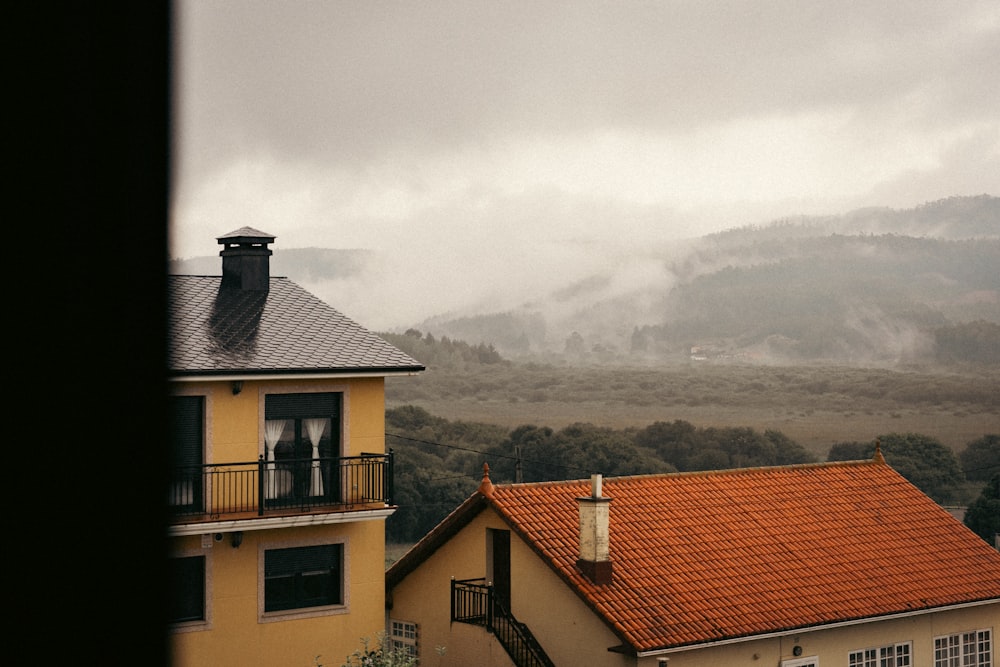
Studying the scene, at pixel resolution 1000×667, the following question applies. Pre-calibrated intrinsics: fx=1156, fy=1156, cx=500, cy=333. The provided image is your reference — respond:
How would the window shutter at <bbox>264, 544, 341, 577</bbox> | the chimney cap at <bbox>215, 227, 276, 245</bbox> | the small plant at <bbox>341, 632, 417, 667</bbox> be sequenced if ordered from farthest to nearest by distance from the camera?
the chimney cap at <bbox>215, 227, 276, 245</bbox> < the window shutter at <bbox>264, 544, 341, 577</bbox> < the small plant at <bbox>341, 632, 417, 667</bbox>

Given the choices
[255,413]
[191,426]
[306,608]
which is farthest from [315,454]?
[306,608]

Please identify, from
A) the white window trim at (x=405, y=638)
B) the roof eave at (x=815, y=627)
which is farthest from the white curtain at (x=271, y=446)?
the roof eave at (x=815, y=627)

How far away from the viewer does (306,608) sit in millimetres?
21766

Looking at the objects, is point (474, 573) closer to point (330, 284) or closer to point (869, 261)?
point (330, 284)

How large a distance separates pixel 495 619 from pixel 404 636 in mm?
3421

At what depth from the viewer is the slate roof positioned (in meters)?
21.0

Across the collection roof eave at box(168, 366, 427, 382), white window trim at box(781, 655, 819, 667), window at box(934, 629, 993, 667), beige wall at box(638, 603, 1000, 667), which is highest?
roof eave at box(168, 366, 427, 382)

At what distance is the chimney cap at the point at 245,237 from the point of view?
24.8 meters

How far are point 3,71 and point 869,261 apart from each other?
626 ft

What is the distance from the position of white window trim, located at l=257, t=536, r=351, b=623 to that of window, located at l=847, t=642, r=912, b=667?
9.54m

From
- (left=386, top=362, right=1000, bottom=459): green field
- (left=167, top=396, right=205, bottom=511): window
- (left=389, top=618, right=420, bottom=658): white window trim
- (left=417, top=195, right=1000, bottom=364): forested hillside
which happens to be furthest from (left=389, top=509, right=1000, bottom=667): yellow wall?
(left=417, top=195, right=1000, bottom=364): forested hillside

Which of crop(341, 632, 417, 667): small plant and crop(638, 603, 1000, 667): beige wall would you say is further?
crop(638, 603, 1000, 667): beige wall

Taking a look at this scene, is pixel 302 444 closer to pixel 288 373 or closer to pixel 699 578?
pixel 288 373

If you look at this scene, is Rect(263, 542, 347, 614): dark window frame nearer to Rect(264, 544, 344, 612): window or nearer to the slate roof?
Rect(264, 544, 344, 612): window
